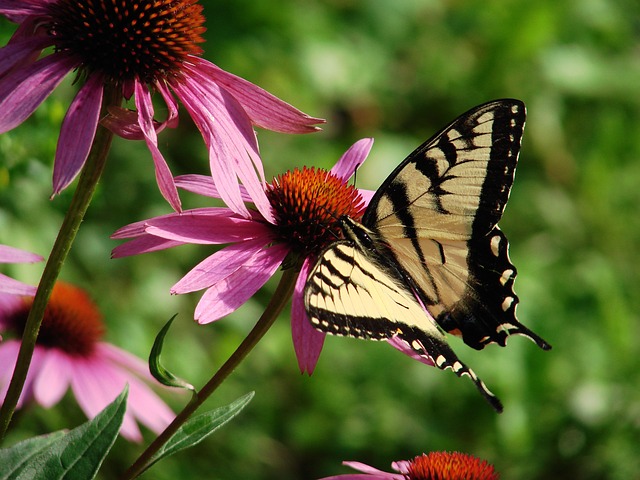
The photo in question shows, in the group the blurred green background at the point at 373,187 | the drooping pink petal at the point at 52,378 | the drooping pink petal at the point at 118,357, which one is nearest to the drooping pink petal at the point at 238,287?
the drooping pink petal at the point at 52,378

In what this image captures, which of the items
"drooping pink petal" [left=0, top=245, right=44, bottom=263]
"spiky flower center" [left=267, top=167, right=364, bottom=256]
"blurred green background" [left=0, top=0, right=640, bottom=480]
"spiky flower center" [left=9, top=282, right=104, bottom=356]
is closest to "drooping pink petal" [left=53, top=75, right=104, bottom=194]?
"drooping pink petal" [left=0, top=245, right=44, bottom=263]

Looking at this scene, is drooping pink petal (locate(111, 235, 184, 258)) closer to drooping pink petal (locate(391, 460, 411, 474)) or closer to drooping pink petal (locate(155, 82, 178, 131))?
drooping pink petal (locate(155, 82, 178, 131))

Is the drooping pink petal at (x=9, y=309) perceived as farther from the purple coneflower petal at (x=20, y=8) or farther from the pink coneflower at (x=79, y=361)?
the purple coneflower petal at (x=20, y=8)

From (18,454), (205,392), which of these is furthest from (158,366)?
(18,454)

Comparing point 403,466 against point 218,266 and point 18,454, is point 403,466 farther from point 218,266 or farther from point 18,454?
point 18,454

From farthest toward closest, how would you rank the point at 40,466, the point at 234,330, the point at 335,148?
1. the point at 335,148
2. the point at 234,330
3. the point at 40,466

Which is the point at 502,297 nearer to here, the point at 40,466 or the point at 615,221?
the point at 40,466

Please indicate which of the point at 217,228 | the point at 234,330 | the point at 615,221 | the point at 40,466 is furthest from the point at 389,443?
the point at 40,466

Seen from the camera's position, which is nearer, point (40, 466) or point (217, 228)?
point (40, 466)
